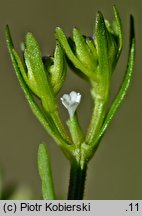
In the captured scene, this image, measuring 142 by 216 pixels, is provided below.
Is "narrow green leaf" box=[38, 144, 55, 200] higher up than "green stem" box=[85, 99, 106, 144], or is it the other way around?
"green stem" box=[85, 99, 106, 144]

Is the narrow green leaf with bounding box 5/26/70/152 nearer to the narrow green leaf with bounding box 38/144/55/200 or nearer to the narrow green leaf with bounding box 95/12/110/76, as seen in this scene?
the narrow green leaf with bounding box 38/144/55/200

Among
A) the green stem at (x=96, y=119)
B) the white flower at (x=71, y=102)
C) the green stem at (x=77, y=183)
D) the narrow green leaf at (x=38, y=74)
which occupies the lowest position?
the green stem at (x=77, y=183)

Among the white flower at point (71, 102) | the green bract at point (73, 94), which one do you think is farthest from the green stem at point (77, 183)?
the white flower at point (71, 102)

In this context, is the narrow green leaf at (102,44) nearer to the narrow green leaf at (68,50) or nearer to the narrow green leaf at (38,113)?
the narrow green leaf at (68,50)

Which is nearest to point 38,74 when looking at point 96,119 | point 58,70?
point 58,70

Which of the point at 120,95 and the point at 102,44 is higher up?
the point at 102,44

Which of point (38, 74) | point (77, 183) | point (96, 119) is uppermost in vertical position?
point (38, 74)

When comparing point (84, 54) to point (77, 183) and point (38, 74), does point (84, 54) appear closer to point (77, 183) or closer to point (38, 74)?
point (38, 74)

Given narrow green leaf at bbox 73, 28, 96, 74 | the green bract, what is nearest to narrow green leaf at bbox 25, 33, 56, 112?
the green bract

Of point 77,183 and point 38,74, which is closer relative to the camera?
point 77,183
